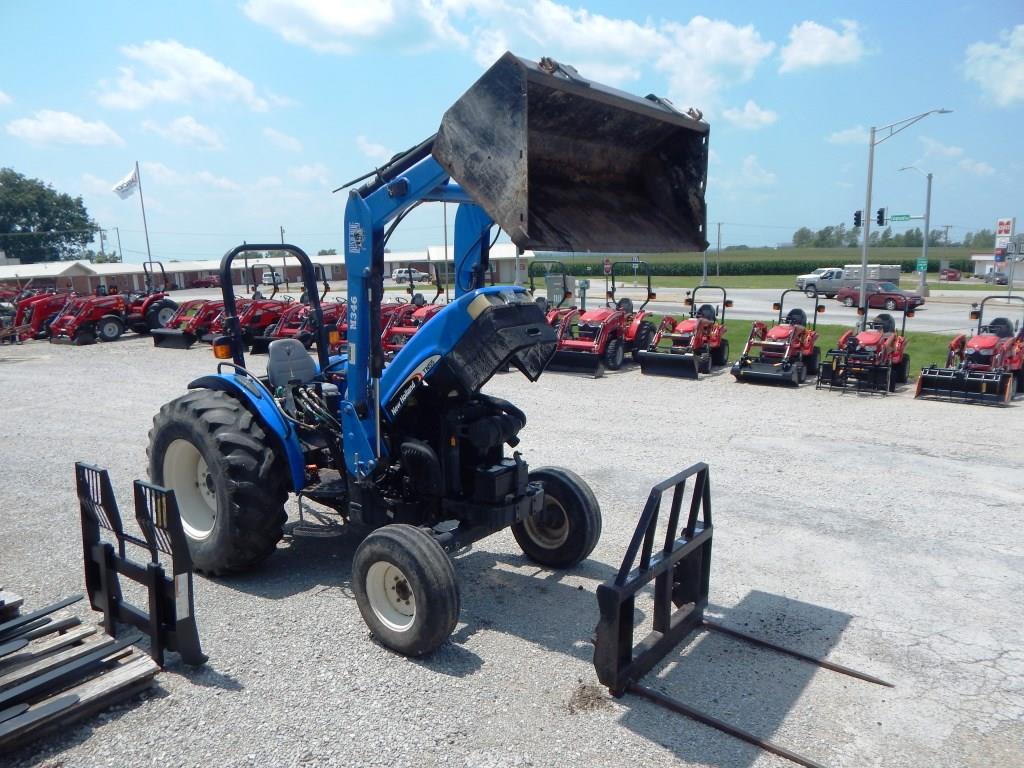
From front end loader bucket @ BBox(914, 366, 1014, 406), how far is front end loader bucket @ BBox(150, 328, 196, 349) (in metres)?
16.0

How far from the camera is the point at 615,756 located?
10.7 feet

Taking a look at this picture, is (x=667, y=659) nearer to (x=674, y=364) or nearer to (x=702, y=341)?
(x=674, y=364)

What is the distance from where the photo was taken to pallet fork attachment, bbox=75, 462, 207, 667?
3.90m

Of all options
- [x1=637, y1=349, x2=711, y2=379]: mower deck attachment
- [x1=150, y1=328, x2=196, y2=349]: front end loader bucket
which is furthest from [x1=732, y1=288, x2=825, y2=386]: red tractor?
[x1=150, y1=328, x2=196, y2=349]: front end loader bucket

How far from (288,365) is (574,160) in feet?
8.92

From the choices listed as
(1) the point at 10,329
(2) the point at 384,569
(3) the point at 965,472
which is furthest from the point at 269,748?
(1) the point at 10,329

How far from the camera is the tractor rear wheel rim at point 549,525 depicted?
5164mm

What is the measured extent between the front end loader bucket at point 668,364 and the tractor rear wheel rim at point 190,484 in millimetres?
9707

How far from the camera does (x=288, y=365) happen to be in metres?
5.55

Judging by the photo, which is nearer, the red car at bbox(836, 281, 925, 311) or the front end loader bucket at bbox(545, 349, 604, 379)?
the front end loader bucket at bbox(545, 349, 604, 379)

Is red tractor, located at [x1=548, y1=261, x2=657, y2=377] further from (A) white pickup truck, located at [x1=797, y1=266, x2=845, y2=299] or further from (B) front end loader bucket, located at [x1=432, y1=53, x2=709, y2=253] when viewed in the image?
(A) white pickup truck, located at [x1=797, y1=266, x2=845, y2=299]

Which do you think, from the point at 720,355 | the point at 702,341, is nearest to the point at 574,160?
the point at 702,341

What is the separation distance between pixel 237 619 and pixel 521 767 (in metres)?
2.17

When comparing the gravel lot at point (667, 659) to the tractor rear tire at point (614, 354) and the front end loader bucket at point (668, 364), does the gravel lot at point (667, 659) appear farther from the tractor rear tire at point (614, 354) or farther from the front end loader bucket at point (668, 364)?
the tractor rear tire at point (614, 354)
